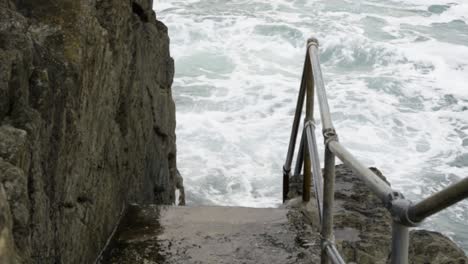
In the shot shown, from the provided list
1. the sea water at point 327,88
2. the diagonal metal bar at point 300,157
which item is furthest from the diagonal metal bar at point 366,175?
the sea water at point 327,88

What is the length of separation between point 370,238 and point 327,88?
979cm

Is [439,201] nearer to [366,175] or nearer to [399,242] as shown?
[399,242]

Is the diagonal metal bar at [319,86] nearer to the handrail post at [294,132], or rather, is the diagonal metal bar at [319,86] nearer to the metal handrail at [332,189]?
the metal handrail at [332,189]

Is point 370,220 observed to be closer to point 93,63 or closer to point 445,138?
point 93,63

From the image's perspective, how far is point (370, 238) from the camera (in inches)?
196

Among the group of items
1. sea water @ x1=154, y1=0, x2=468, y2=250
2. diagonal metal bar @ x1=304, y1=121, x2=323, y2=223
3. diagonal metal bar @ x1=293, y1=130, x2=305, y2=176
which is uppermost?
diagonal metal bar @ x1=304, y1=121, x2=323, y2=223

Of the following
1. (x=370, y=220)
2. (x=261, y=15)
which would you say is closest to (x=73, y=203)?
(x=370, y=220)

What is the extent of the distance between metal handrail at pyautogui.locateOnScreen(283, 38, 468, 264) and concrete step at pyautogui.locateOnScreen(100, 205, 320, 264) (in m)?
0.45

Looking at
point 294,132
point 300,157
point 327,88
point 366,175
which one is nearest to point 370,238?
point 300,157

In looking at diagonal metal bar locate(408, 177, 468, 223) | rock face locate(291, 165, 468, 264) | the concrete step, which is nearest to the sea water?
rock face locate(291, 165, 468, 264)

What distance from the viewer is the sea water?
11016mm

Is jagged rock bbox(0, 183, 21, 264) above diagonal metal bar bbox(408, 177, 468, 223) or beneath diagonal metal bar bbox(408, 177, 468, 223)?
beneath

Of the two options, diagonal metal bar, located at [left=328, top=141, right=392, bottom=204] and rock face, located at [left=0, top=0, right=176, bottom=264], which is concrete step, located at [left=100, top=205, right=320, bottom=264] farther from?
diagonal metal bar, located at [left=328, top=141, right=392, bottom=204]

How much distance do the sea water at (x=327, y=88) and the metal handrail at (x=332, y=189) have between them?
13.4 ft
